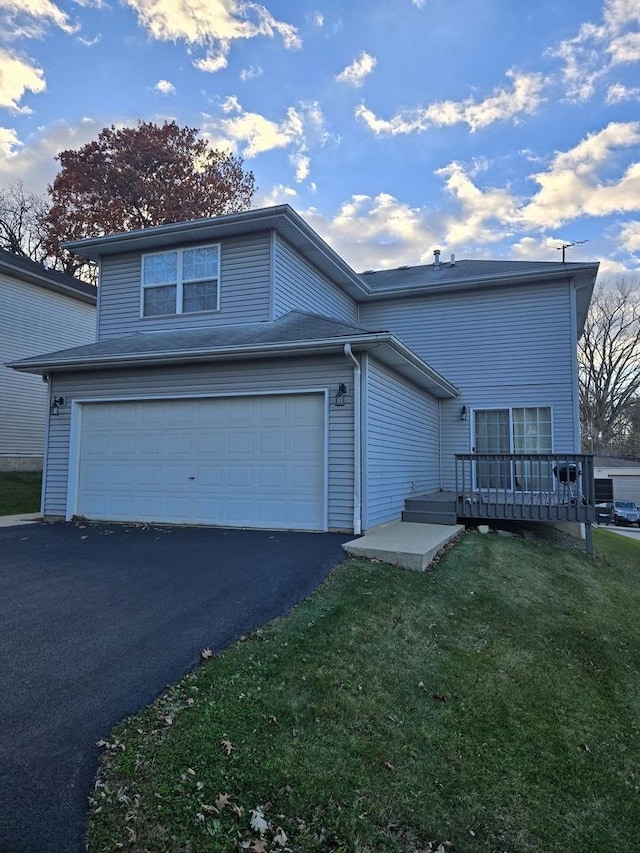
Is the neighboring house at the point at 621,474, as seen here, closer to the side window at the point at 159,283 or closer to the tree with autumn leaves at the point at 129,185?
the tree with autumn leaves at the point at 129,185

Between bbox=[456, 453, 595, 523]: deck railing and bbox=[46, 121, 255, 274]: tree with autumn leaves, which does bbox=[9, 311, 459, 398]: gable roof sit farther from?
bbox=[46, 121, 255, 274]: tree with autumn leaves

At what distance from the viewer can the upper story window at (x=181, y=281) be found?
386 inches

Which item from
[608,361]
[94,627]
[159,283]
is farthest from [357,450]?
[608,361]

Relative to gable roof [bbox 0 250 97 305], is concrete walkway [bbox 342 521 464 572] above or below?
below

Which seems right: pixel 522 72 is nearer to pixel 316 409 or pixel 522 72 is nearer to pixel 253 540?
pixel 316 409

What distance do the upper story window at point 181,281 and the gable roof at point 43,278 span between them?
23.3ft

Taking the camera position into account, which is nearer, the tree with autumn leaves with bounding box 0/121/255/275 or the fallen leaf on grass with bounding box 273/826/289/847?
the fallen leaf on grass with bounding box 273/826/289/847

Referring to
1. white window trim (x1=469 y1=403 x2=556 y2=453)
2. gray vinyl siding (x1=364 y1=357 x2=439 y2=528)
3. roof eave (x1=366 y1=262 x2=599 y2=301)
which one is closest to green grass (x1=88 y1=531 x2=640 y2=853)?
gray vinyl siding (x1=364 y1=357 x2=439 y2=528)

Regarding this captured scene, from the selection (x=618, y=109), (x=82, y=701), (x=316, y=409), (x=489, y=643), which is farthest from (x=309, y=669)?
(x=618, y=109)

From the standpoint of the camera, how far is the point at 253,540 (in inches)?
276

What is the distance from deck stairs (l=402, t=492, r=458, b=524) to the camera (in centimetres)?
876

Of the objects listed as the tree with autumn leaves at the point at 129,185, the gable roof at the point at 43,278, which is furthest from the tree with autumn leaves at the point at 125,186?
the gable roof at the point at 43,278

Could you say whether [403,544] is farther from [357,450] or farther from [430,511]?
[430,511]

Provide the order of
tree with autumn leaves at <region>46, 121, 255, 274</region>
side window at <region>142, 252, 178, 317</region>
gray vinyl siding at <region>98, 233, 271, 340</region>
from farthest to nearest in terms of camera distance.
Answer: tree with autumn leaves at <region>46, 121, 255, 274</region>
side window at <region>142, 252, 178, 317</region>
gray vinyl siding at <region>98, 233, 271, 340</region>
